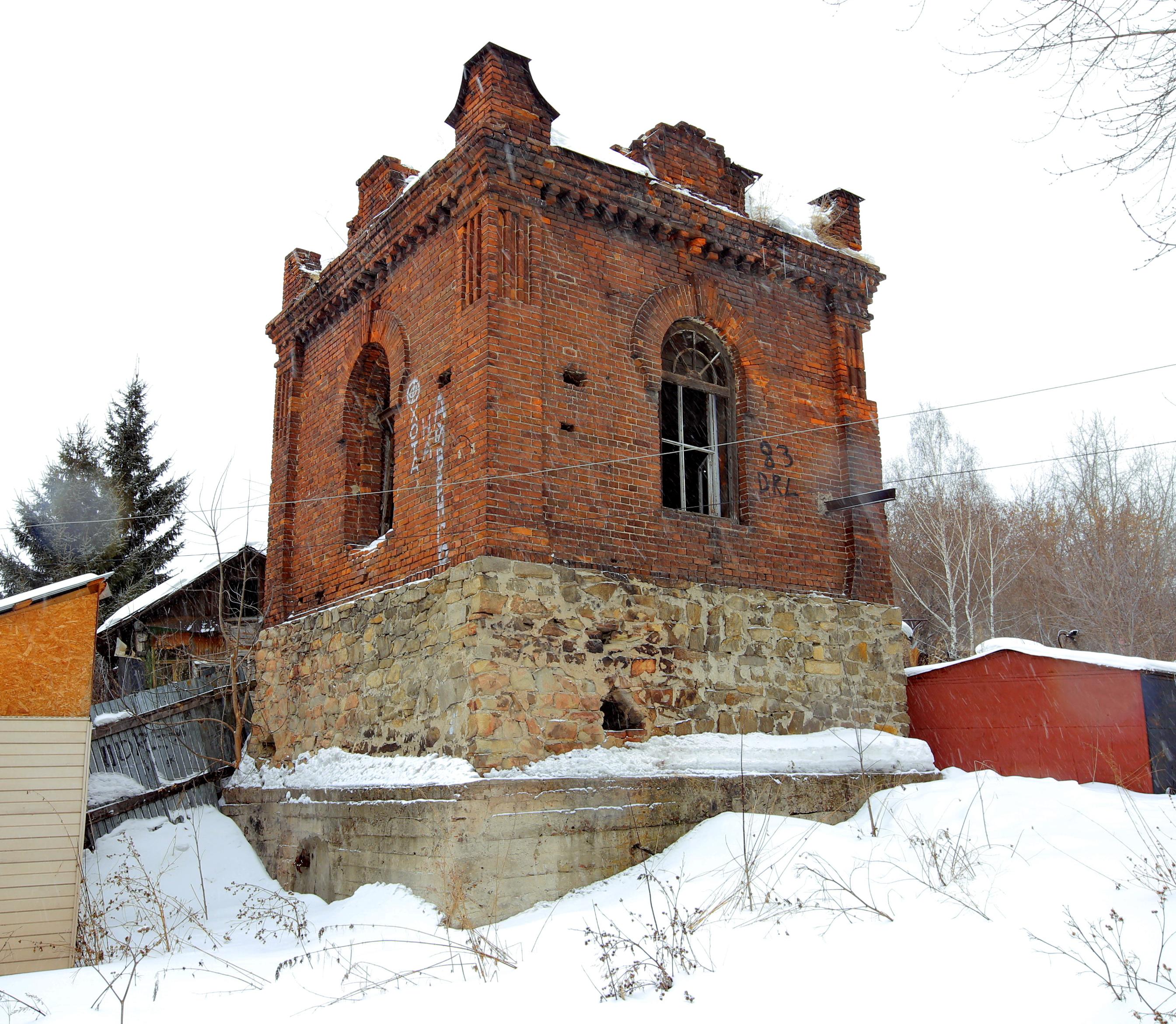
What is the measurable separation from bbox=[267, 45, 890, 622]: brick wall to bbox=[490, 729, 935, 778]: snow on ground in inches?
58.7

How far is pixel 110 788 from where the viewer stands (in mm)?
10320

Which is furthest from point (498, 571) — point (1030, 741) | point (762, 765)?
point (1030, 741)

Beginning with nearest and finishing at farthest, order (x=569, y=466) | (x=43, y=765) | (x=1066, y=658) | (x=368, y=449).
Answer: (x=43, y=765) → (x=569, y=466) → (x=1066, y=658) → (x=368, y=449)

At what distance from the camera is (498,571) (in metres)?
7.77

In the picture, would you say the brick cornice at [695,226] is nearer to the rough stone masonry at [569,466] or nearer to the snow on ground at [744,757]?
the rough stone masonry at [569,466]

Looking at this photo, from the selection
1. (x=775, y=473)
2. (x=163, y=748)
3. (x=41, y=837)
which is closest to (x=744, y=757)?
(x=775, y=473)

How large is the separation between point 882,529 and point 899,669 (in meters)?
1.53

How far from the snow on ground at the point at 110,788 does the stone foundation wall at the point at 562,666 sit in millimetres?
1548

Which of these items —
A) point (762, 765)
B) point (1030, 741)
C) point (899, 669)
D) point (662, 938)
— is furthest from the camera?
point (899, 669)

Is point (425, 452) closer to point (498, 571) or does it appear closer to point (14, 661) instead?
point (498, 571)

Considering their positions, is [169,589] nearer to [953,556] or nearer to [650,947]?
[650,947]

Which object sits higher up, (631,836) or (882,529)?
(882,529)

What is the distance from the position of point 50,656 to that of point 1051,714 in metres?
9.00

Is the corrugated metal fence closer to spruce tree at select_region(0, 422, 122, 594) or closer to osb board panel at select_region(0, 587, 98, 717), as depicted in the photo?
osb board panel at select_region(0, 587, 98, 717)
